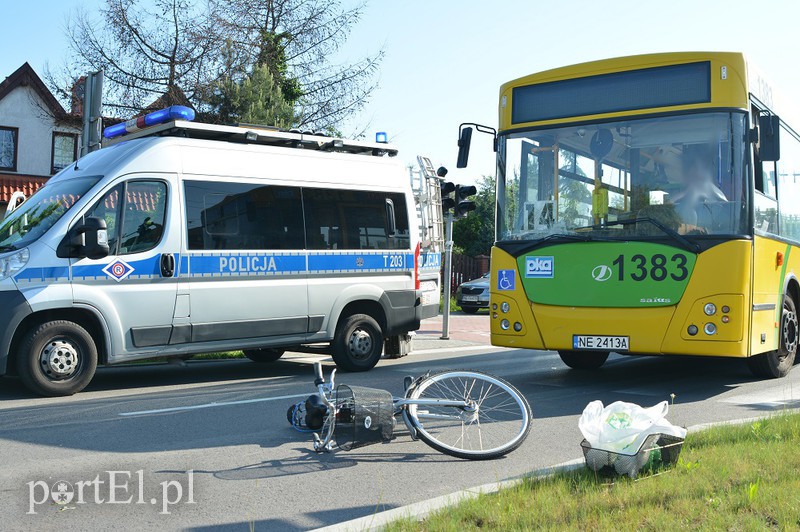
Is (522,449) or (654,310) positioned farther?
(654,310)

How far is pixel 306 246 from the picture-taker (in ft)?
36.0

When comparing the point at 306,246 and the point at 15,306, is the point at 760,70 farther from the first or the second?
the point at 15,306

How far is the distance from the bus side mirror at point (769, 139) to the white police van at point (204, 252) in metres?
→ 4.73

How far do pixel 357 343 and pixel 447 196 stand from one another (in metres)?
6.65

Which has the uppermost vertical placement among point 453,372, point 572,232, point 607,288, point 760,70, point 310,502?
point 760,70

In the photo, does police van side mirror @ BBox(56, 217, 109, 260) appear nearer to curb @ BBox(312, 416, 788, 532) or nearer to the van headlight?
the van headlight

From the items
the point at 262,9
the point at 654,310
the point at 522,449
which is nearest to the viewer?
the point at 522,449

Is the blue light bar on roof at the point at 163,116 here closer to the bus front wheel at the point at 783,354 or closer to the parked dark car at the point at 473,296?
the bus front wheel at the point at 783,354

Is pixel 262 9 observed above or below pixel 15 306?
above

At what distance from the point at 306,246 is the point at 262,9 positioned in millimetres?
14245

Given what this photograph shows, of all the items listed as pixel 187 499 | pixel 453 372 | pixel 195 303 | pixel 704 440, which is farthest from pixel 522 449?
pixel 195 303

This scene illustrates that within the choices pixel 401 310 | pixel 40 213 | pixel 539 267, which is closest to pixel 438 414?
pixel 539 267

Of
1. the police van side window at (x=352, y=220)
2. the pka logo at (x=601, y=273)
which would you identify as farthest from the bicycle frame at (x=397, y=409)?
the police van side window at (x=352, y=220)

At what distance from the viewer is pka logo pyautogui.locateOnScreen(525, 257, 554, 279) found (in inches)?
392
